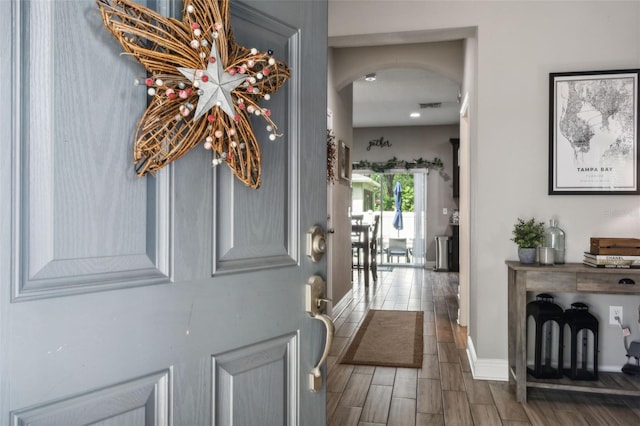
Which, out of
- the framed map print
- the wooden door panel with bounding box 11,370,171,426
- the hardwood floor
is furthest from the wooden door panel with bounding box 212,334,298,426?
the framed map print

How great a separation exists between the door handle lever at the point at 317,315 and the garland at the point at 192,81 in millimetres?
327

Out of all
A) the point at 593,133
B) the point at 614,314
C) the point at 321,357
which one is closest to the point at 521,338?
the point at 614,314

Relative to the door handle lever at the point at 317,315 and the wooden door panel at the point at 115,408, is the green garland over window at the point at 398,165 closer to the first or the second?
the door handle lever at the point at 317,315

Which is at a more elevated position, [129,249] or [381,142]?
[381,142]

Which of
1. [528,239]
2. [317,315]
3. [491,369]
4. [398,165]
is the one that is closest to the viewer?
[317,315]

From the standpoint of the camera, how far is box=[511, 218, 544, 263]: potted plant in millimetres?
2971

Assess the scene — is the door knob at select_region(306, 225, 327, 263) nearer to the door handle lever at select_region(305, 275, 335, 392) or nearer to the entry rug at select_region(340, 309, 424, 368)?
the door handle lever at select_region(305, 275, 335, 392)

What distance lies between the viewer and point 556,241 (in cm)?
305

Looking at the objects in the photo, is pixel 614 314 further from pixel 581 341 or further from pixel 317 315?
pixel 317 315

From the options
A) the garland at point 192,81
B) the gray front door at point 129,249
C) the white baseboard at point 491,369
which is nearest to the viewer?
the gray front door at point 129,249

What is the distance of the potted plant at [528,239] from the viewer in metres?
2.97

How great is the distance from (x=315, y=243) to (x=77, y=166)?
56 centimetres

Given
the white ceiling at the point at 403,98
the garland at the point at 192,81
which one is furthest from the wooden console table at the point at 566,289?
the white ceiling at the point at 403,98

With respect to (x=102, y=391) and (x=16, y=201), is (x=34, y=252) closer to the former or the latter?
(x=16, y=201)
